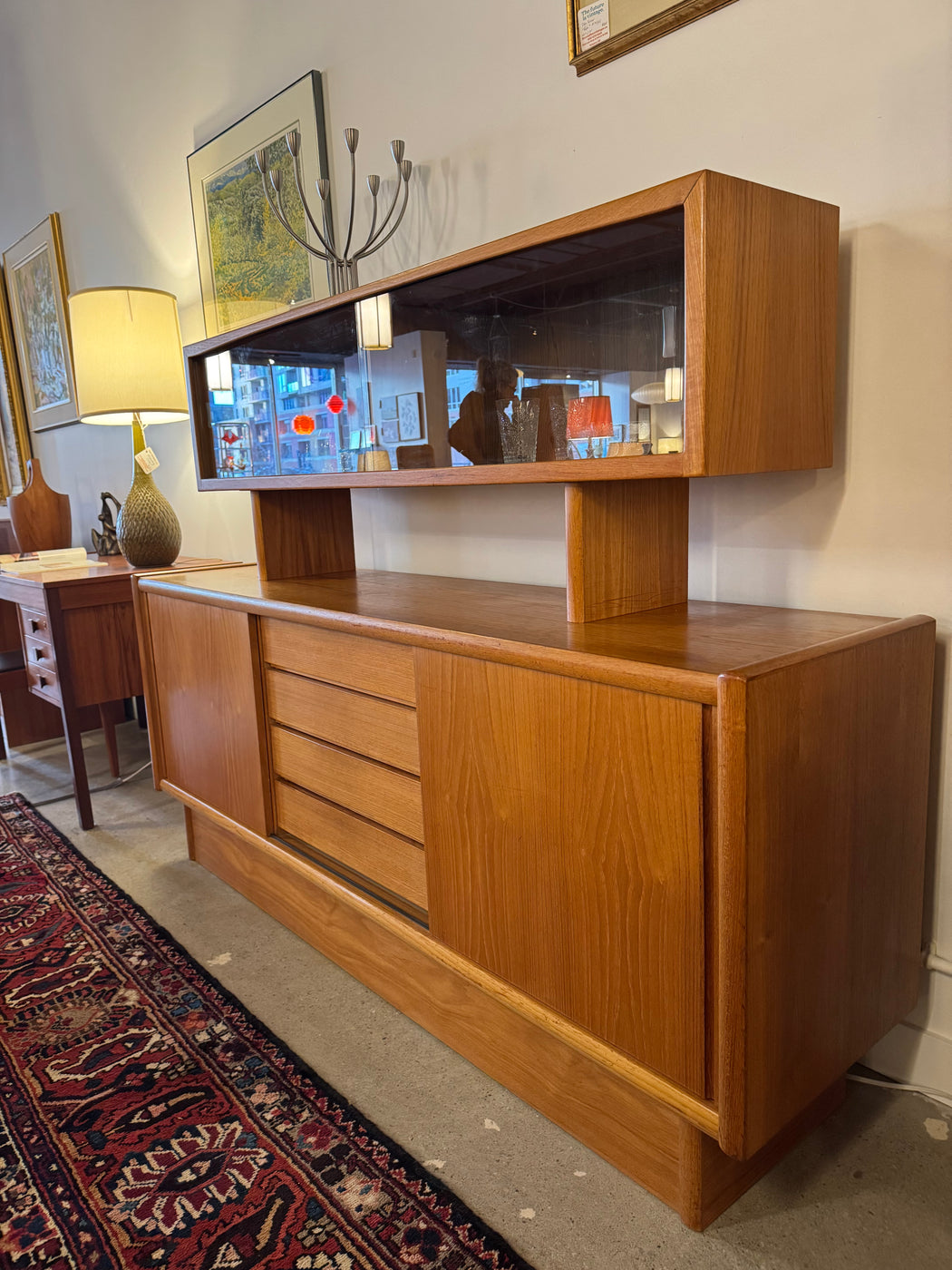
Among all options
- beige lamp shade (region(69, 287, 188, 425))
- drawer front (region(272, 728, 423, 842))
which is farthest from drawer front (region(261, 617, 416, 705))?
beige lamp shade (region(69, 287, 188, 425))

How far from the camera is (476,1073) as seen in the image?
148 cm

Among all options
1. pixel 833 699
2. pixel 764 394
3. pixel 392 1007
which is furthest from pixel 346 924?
pixel 764 394

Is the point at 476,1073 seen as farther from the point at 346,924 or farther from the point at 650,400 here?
the point at 650,400

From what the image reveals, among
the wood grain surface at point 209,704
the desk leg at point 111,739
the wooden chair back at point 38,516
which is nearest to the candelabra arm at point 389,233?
the wood grain surface at point 209,704

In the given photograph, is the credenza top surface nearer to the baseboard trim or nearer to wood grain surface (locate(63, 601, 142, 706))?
the baseboard trim

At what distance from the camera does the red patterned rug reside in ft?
3.80

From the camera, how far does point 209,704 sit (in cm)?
205

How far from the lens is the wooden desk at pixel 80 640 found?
8.59 ft

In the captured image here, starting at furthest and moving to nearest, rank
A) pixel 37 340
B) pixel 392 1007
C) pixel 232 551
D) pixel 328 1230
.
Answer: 1. pixel 37 340
2. pixel 232 551
3. pixel 392 1007
4. pixel 328 1230

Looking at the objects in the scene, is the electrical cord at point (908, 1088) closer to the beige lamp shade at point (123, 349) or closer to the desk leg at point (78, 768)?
the desk leg at point (78, 768)

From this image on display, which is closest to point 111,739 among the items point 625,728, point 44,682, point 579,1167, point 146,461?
point 44,682

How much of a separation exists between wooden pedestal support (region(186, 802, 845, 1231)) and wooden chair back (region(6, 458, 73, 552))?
2.17 m

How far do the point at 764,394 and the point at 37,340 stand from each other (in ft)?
13.6

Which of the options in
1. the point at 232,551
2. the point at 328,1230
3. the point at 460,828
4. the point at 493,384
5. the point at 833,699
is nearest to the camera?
the point at 833,699
